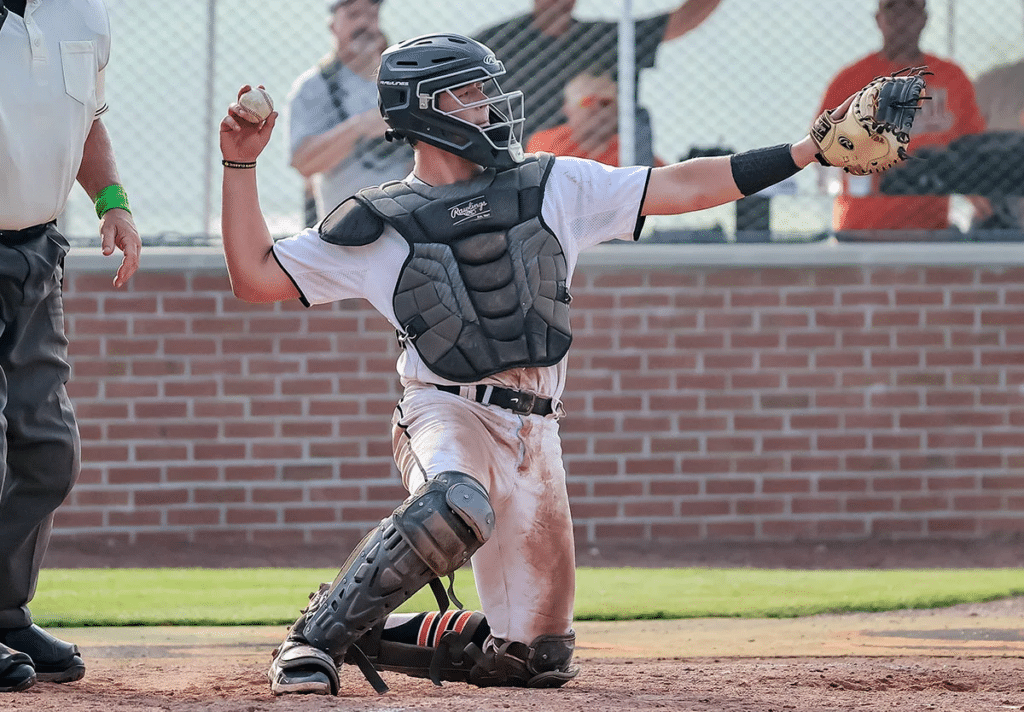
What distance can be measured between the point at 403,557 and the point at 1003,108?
593 cm

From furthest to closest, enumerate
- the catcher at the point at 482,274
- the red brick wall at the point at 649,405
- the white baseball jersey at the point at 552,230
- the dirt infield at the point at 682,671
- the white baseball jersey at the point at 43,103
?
the red brick wall at the point at 649,405
the white baseball jersey at the point at 552,230
the catcher at the point at 482,274
the white baseball jersey at the point at 43,103
the dirt infield at the point at 682,671

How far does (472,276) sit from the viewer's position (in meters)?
3.94

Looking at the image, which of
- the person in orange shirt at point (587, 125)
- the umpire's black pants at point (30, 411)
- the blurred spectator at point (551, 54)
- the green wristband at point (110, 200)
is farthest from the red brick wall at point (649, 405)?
the umpire's black pants at point (30, 411)

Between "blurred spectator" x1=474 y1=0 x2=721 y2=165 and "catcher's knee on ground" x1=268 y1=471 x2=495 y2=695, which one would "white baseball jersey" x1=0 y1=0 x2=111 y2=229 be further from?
"blurred spectator" x1=474 y1=0 x2=721 y2=165

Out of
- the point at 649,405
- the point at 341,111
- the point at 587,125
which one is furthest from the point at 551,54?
the point at 649,405

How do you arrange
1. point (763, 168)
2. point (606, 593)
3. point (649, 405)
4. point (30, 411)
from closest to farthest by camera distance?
point (30, 411) < point (763, 168) < point (606, 593) < point (649, 405)

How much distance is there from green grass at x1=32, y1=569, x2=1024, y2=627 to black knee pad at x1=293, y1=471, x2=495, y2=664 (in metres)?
1.77

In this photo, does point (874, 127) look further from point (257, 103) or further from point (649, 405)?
point (649, 405)

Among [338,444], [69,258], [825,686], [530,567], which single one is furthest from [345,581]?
[69,258]

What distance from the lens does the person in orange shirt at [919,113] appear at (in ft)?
25.5

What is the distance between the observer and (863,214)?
7961 mm

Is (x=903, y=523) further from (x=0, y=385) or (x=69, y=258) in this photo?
(x=0, y=385)

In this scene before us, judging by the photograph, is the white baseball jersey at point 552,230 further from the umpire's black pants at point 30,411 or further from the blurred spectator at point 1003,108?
the blurred spectator at point 1003,108

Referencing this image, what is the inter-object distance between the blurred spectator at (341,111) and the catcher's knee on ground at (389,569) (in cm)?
432
